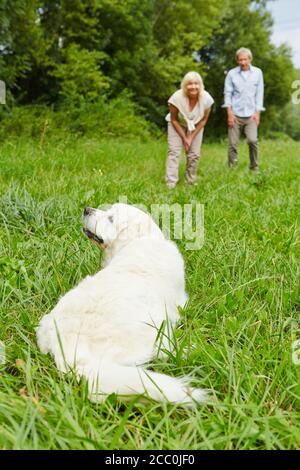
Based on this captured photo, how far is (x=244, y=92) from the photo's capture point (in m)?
8.20

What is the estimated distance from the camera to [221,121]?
992 inches

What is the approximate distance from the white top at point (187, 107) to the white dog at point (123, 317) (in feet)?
13.1

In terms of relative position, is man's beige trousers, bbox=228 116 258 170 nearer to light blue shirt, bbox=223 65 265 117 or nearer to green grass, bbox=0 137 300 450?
light blue shirt, bbox=223 65 265 117

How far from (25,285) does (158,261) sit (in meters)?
0.93

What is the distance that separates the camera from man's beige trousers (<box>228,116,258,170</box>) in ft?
27.1

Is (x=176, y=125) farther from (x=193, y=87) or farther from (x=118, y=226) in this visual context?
(x=118, y=226)

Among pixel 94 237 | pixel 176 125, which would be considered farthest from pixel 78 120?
pixel 94 237

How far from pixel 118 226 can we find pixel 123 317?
874mm

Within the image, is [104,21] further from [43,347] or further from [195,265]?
[43,347]

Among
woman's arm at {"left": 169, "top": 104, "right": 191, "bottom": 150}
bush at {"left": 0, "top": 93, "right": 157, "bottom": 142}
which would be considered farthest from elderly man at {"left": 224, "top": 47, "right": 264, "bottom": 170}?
bush at {"left": 0, "top": 93, "right": 157, "bottom": 142}

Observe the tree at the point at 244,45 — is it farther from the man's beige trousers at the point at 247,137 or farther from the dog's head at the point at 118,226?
the dog's head at the point at 118,226

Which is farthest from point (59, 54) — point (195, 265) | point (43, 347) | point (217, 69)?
point (43, 347)

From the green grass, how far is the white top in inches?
54.8

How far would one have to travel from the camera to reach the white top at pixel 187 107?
256 inches
